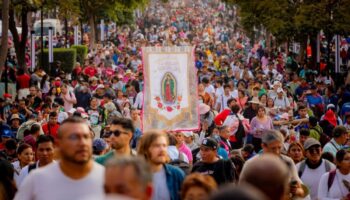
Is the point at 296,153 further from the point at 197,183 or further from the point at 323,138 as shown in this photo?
the point at 197,183

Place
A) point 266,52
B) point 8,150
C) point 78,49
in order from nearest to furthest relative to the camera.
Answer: point 8,150
point 78,49
point 266,52

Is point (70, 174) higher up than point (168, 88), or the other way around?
point (168, 88)

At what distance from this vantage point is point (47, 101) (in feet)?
66.8

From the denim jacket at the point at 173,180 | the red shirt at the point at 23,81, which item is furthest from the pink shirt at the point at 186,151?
the red shirt at the point at 23,81

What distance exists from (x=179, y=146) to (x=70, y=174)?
6.71m

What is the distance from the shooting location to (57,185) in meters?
6.77

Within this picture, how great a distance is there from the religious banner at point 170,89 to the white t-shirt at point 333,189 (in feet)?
9.62

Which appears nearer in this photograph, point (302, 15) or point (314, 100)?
point (314, 100)

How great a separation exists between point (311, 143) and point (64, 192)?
17.2ft

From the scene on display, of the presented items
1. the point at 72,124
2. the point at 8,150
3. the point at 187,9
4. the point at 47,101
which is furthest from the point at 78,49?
the point at 187,9

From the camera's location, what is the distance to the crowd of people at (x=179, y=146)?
545 centimetres

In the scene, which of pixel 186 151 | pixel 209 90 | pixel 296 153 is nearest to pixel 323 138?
pixel 186 151

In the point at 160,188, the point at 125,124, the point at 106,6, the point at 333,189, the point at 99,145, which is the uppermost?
the point at 106,6

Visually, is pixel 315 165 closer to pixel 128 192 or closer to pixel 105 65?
pixel 128 192
